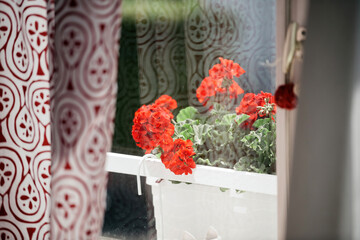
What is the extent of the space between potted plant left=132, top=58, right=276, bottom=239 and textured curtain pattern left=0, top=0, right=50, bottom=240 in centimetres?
35

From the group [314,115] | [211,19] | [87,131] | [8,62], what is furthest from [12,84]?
[314,115]

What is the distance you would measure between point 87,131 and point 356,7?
0.67 metres

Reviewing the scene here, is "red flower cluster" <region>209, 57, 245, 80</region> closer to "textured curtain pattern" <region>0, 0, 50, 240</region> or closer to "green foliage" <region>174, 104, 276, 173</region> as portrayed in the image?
"green foliage" <region>174, 104, 276, 173</region>

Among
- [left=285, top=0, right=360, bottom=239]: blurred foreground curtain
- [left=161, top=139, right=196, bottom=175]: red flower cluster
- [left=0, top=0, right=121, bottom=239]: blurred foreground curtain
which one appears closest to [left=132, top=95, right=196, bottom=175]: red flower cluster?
[left=161, top=139, right=196, bottom=175]: red flower cluster

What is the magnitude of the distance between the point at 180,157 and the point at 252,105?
0.31 metres

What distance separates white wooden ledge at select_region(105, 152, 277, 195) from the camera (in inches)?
46.5

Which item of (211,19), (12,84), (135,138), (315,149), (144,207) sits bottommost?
(144,207)

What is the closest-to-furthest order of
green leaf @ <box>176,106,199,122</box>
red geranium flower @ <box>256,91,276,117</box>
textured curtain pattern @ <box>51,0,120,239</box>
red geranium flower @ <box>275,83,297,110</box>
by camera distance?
textured curtain pattern @ <box>51,0,120,239</box> → red geranium flower @ <box>275,83,297,110</box> → red geranium flower @ <box>256,91,276,117</box> → green leaf @ <box>176,106,199,122</box>

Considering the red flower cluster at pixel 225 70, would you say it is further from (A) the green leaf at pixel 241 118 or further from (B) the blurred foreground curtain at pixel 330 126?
(B) the blurred foreground curtain at pixel 330 126

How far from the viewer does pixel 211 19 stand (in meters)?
1.10

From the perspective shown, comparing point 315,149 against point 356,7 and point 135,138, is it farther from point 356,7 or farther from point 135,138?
point 135,138

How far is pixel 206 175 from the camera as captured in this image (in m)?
A: 1.24

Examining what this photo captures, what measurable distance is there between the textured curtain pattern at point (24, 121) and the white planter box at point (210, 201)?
0.24 m

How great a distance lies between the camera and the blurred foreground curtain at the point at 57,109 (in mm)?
889
